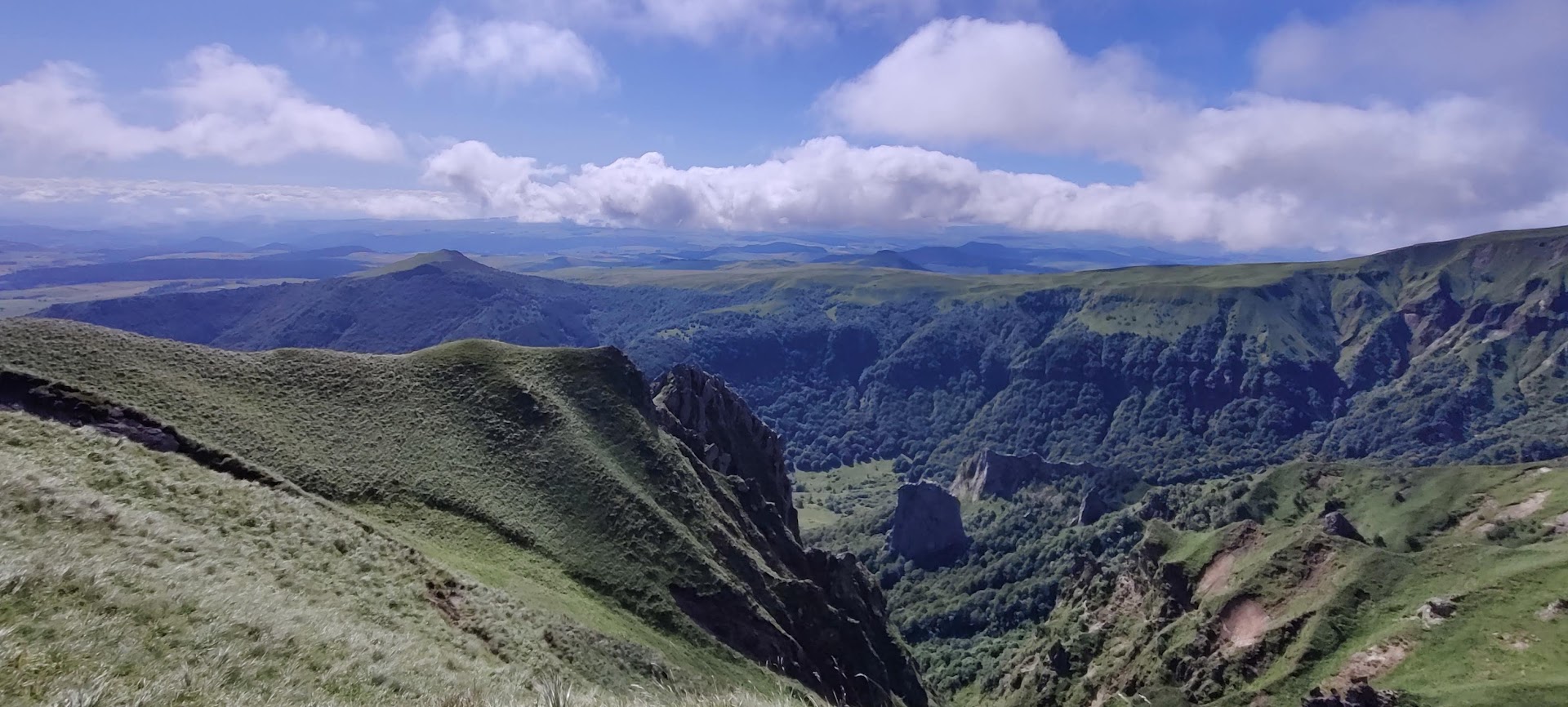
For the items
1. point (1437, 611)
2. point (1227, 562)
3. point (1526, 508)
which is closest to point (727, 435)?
point (1227, 562)

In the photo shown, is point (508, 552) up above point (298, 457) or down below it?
below

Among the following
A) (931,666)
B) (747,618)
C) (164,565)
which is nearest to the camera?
(164,565)

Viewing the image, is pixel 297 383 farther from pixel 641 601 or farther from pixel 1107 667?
pixel 1107 667

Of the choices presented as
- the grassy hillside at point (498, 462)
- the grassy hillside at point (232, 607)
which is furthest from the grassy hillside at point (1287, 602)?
the grassy hillside at point (232, 607)

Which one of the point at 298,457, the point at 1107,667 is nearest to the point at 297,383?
the point at 298,457

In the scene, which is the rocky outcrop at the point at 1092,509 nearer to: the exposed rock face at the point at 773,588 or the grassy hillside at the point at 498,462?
the exposed rock face at the point at 773,588
